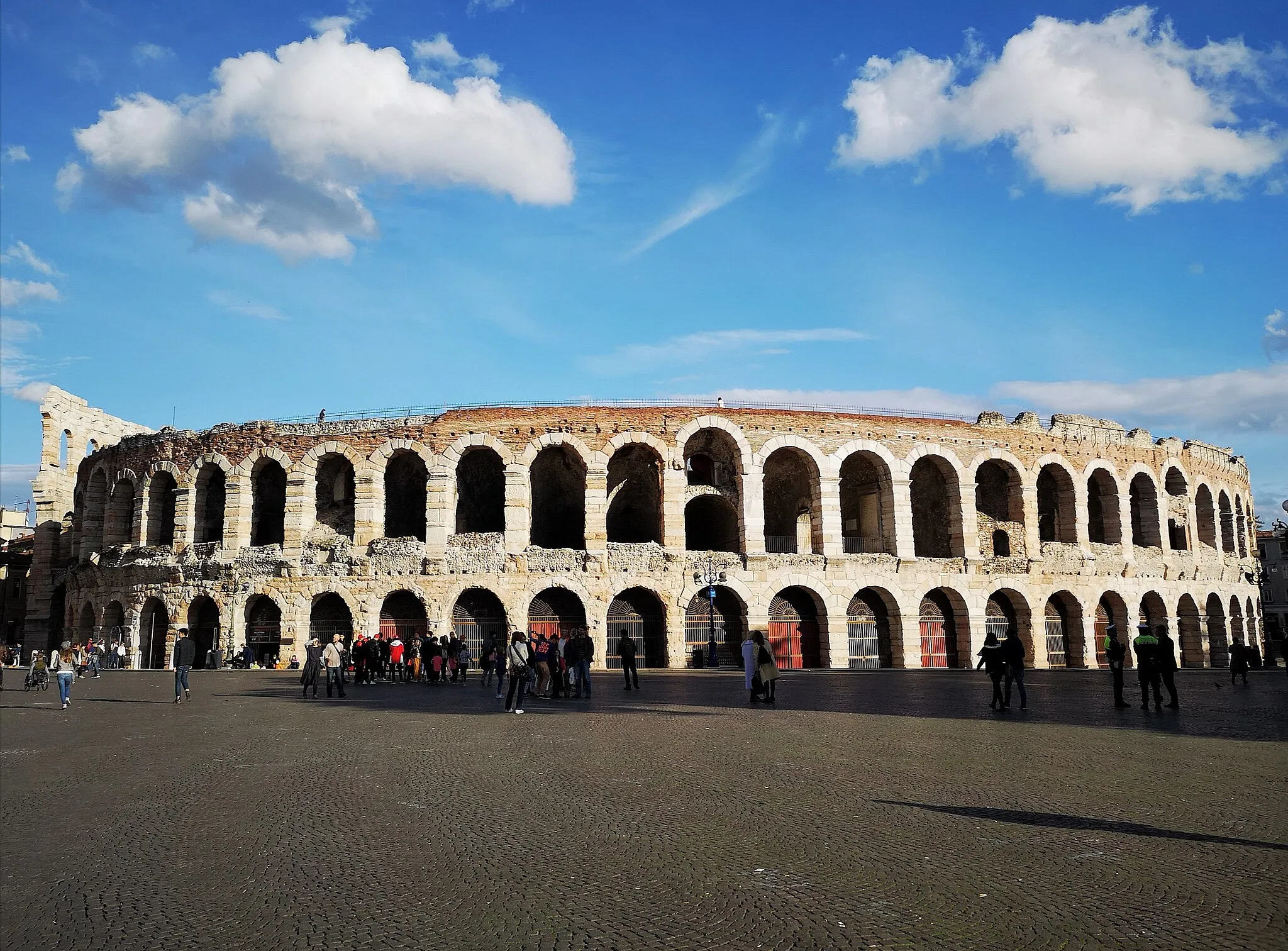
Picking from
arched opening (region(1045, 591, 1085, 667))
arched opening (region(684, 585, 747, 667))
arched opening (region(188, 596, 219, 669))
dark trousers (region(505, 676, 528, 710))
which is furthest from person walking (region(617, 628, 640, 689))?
arched opening (region(1045, 591, 1085, 667))

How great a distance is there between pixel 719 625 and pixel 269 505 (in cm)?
1783

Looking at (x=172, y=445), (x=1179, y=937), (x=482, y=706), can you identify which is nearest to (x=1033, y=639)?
(x=482, y=706)

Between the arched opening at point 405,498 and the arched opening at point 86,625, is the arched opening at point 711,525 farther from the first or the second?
the arched opening at point 86,625

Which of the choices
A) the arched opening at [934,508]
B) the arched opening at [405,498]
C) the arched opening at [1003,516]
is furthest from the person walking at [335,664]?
the arched opening at [1003,516]

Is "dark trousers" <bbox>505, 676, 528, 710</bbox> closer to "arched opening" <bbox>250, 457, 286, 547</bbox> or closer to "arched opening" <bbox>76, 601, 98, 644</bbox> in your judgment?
"arched opening" <bbox>250, 457, 286, 547</bbox>

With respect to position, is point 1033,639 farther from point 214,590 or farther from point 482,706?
point 214,590

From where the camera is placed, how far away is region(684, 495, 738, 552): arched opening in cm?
3244

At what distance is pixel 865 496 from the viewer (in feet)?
110

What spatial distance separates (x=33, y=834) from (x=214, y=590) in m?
25.7

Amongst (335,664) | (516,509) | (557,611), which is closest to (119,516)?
(516,509)

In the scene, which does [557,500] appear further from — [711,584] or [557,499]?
[711,584]

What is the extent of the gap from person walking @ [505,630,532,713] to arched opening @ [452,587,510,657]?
15.1 metres

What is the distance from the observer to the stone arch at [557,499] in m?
31.4

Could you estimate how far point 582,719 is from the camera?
12703mm
